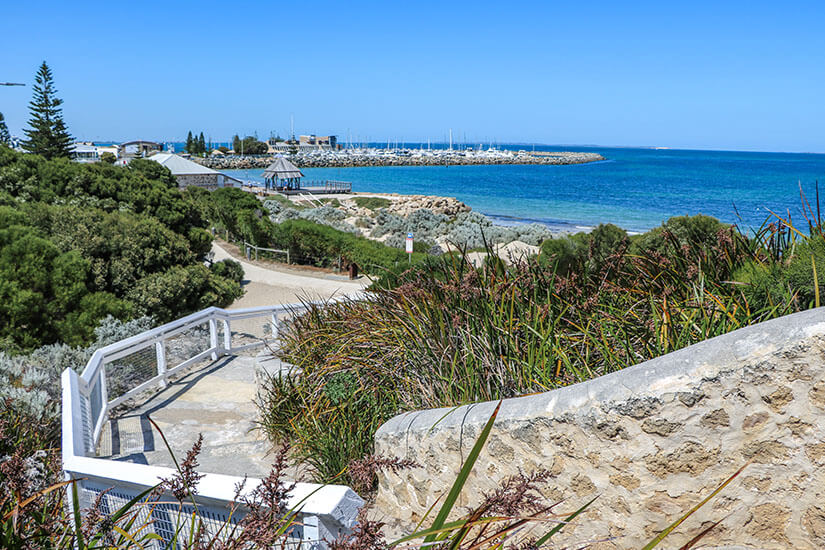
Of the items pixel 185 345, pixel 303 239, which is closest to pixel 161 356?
pixel 185 345

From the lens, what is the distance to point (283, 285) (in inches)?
753

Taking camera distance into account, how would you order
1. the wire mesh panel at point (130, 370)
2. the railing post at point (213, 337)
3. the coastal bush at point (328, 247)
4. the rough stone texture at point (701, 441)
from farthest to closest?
the coastal bush at point (328, 247), the railing post at point (213, 337), the wire mesh panel at point (130, 370), the rough stone texture at point (701, 441)

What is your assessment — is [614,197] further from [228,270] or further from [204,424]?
[204,424]

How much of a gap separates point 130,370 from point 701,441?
16.8ft

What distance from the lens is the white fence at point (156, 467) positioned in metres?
2.12

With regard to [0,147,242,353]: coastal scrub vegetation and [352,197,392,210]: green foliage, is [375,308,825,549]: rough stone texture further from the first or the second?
[352,197,392,210]: green foliage

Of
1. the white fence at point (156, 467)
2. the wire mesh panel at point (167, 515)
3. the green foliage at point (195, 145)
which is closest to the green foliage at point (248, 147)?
the green foliage at point (195, 145)

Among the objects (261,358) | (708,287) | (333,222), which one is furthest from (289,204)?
(708,287)

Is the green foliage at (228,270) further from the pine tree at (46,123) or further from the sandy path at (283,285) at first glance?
the pine tree at (46,123)

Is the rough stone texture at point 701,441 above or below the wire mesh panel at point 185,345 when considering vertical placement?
above

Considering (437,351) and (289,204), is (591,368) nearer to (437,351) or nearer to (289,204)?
(437,351)

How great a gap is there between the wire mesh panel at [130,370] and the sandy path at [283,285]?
9.82 metres

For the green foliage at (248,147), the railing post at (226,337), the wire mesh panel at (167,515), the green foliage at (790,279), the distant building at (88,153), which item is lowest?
the railing post at (226,337)

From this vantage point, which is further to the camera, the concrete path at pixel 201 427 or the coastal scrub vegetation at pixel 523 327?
the concrete path at pixel 201 427
